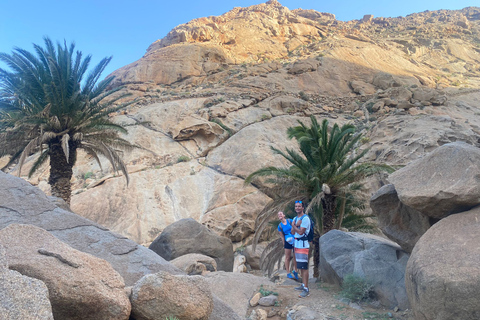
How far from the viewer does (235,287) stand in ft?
25.3

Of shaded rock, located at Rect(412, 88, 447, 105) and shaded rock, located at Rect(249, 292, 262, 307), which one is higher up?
shaded rock, located at Rect(412, 88, 447, 105)

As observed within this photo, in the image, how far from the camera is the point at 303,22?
59062 mm

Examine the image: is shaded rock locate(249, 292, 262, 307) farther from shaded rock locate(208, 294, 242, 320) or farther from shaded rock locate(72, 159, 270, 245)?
shaded rock locate(72, 159, 270, 245)

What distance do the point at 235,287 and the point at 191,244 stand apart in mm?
4391

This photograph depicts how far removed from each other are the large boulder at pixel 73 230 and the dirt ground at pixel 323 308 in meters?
2.45

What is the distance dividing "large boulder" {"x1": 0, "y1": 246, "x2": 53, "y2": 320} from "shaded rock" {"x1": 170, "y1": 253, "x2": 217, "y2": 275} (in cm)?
655

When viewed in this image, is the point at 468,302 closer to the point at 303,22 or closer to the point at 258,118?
the point at 258,118

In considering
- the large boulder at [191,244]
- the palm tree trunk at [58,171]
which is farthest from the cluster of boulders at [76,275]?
the palm tree trunk at [58,171]

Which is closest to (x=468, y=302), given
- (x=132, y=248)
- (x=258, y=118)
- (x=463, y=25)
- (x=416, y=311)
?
(x=416, y=311)

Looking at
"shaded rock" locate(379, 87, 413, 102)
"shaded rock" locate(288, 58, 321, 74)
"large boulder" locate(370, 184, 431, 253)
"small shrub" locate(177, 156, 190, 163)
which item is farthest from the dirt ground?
"shaded rock" locate(288, 58, 321, 74)

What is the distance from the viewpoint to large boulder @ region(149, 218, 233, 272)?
11.6m

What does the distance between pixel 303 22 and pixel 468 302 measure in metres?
60.7

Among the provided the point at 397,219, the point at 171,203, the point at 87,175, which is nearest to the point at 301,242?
the point at 397,219

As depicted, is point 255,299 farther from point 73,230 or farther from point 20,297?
point 20,297
